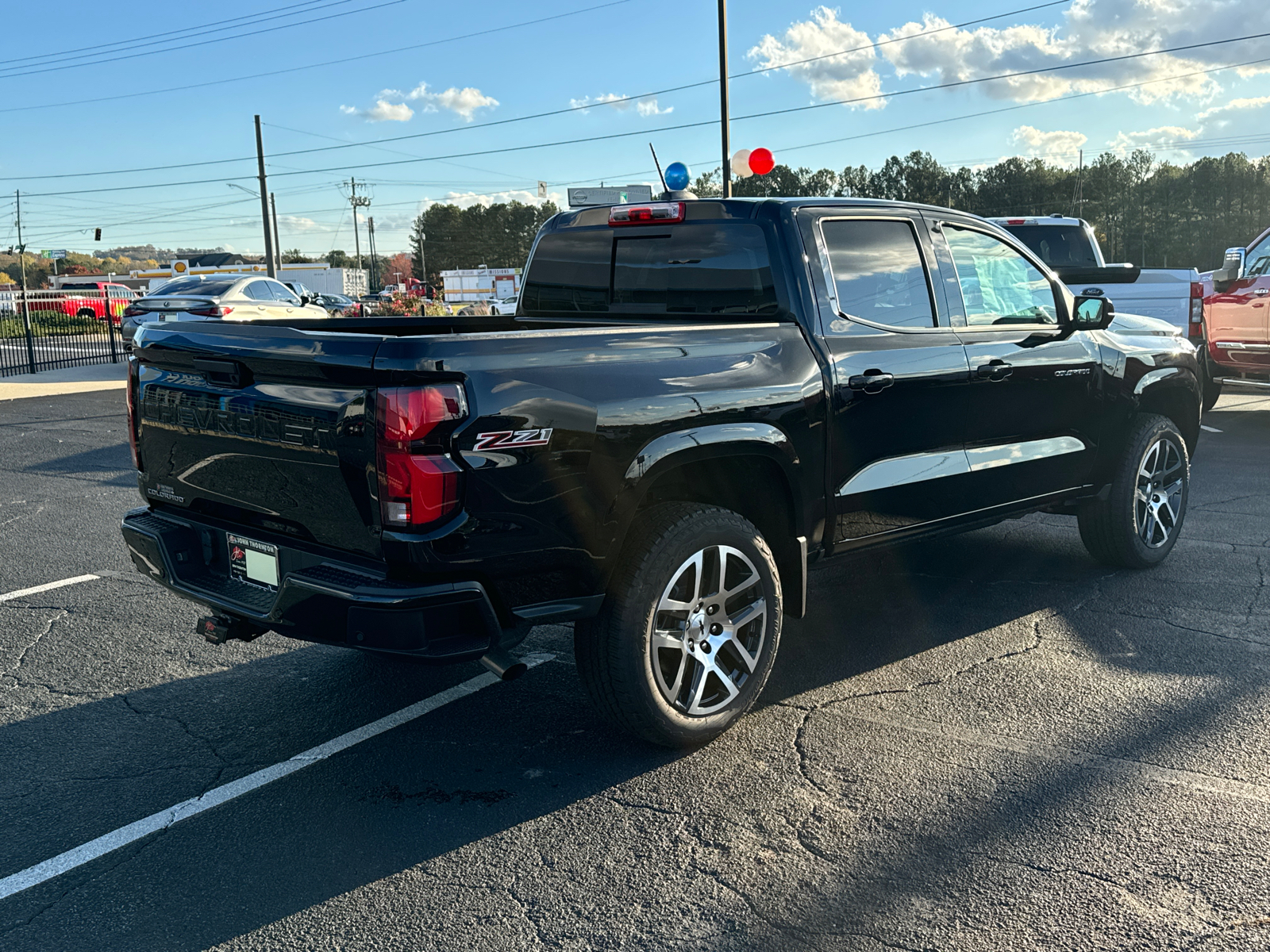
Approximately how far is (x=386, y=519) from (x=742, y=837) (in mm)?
1429

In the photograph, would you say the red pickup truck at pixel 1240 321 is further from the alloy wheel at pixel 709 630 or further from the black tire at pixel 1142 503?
the alloy wheel at pixel 709 630

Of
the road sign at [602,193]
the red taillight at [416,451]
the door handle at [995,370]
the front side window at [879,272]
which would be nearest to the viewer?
the red taillight at [416,451]

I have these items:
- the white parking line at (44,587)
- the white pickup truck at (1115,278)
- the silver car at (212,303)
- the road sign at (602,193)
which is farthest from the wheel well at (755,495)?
the silver car at (212,303)

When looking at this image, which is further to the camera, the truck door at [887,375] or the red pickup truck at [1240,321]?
the red pickup truck at [1240,321]

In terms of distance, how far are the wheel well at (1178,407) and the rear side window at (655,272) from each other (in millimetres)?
2775

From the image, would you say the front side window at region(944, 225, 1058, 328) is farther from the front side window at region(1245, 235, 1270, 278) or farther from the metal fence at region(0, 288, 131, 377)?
the metal fence at region(0, 288, 131, 377)

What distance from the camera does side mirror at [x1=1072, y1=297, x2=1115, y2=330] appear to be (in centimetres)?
527

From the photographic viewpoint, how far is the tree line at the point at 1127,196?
111312 mm

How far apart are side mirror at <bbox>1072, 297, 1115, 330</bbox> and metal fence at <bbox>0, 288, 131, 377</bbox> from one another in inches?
822

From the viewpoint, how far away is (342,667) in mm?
4688

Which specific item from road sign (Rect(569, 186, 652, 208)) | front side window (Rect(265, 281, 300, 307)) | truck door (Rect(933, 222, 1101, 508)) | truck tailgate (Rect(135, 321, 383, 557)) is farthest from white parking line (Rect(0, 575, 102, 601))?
front side window (Rect(265, 281, 300, 307))

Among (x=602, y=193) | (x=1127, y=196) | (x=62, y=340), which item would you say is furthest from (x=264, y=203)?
(x=1127, y=196)

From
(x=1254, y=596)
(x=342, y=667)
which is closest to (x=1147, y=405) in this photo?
(x=1254, y=596)

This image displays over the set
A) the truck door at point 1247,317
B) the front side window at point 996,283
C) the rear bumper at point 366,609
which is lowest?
the rear bumper at point 366,609
